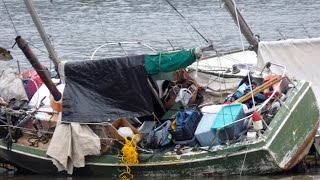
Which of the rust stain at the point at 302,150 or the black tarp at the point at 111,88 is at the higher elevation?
the black tarp at the point at 111,88

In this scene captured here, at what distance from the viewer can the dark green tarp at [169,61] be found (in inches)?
714

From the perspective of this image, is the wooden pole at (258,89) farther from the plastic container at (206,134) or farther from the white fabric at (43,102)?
the white fabric at (43,102)

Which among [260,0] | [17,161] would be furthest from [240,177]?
[260,0]

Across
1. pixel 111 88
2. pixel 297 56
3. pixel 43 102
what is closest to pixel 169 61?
pixel 111 88

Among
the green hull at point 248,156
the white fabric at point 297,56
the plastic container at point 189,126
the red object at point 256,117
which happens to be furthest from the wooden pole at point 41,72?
the white fabric at point 297,56

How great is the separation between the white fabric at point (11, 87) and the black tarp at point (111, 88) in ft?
5.66

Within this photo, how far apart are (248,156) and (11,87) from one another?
587 cm

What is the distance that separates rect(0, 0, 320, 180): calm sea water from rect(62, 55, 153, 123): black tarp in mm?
13160

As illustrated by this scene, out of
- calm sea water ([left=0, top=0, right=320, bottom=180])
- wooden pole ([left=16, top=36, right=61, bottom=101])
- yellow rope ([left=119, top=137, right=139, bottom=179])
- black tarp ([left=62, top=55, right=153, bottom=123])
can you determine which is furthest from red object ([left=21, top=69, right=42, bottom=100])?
calm sea water ([left=0, top=0, right=320, bottom=180])

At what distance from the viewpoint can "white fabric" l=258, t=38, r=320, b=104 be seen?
20188 mm

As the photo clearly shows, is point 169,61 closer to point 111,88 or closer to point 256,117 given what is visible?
point 111,88

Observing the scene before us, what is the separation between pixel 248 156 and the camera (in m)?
16.9

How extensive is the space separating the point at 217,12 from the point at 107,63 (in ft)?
103

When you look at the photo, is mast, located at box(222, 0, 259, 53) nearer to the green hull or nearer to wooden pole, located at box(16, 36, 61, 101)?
the green hull
